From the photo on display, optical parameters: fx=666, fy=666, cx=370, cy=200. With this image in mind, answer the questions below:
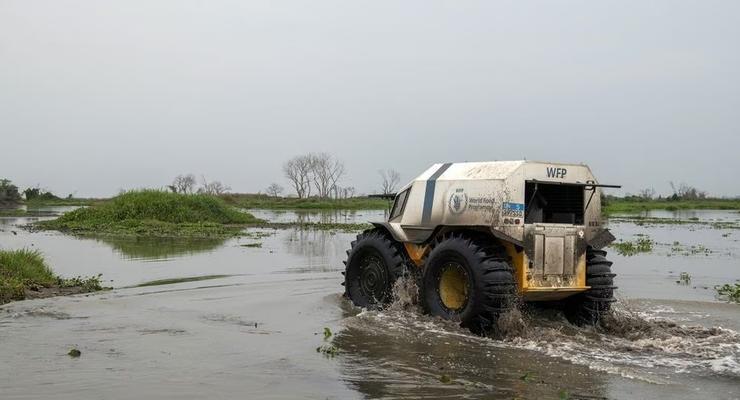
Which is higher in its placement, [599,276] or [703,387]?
[599,276]

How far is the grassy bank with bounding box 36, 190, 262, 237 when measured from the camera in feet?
103

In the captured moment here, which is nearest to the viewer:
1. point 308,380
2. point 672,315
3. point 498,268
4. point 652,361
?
point 308,380

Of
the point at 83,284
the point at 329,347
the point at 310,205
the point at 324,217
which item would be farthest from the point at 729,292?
the point at 310,205

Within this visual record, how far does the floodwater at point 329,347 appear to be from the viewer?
673cm

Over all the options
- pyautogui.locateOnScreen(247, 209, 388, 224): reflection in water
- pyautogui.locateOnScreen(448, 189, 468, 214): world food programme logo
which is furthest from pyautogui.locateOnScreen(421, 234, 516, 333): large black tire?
pyautogui.locateOnScreen(247, 209, 388, 224): reflection in water

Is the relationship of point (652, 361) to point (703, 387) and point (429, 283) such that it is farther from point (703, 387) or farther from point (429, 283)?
point (429, 283)

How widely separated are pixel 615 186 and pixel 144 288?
9.39 m

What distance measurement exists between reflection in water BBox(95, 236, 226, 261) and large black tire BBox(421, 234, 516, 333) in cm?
1164

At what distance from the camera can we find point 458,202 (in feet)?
33.0

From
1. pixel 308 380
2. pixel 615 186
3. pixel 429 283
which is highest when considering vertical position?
pixel 615 186

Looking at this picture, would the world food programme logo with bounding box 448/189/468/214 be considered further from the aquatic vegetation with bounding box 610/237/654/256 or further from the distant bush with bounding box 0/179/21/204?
the distant bush with bounding box 0/179/21/204

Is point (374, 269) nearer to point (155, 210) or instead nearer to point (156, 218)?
point (156, 218)

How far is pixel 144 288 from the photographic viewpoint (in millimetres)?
13773

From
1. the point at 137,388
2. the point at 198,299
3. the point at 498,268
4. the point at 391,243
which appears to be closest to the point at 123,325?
the point at 198,299
